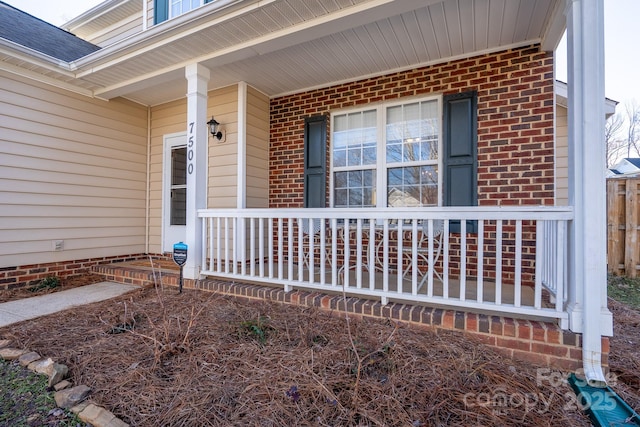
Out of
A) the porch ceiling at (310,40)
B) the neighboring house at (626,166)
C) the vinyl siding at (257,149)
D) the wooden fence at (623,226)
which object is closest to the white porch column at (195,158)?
the porch ceiling at (310,40)

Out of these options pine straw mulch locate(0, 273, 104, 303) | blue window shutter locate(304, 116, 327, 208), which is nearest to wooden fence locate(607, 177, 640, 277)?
blue window shutter locate(304, 116, 327, 208)

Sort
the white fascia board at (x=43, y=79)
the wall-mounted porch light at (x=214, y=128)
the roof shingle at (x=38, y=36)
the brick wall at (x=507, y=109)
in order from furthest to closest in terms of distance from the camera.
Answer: the wall-mounted porch light at (x=214, y=128)
the roof shingle at (x=38, y=36)
the white fascia board at (x=43, y=79)
the brick wall at (x=507, y=109)

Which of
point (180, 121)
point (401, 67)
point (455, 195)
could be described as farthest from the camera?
point (180, 121)

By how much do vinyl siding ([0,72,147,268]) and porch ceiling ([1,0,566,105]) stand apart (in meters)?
0.41

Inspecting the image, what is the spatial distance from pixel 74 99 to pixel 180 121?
1.33 m

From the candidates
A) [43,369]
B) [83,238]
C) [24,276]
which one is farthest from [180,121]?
[43,369]

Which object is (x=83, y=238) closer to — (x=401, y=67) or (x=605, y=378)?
(x=401, y=67)

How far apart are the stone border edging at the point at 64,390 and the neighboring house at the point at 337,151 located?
5.13 ft

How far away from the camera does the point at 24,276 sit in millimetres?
3820

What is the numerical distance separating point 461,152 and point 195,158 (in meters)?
3.05

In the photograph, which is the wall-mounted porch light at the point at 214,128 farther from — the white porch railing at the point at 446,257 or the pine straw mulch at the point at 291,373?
the pine straw mulch at the point at 291,373

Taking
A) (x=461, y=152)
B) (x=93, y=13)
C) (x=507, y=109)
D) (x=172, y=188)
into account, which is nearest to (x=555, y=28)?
(x=507, y=109)

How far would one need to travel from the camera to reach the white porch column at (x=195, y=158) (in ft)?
11.5

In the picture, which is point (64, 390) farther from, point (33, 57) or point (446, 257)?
point (33, 57)
